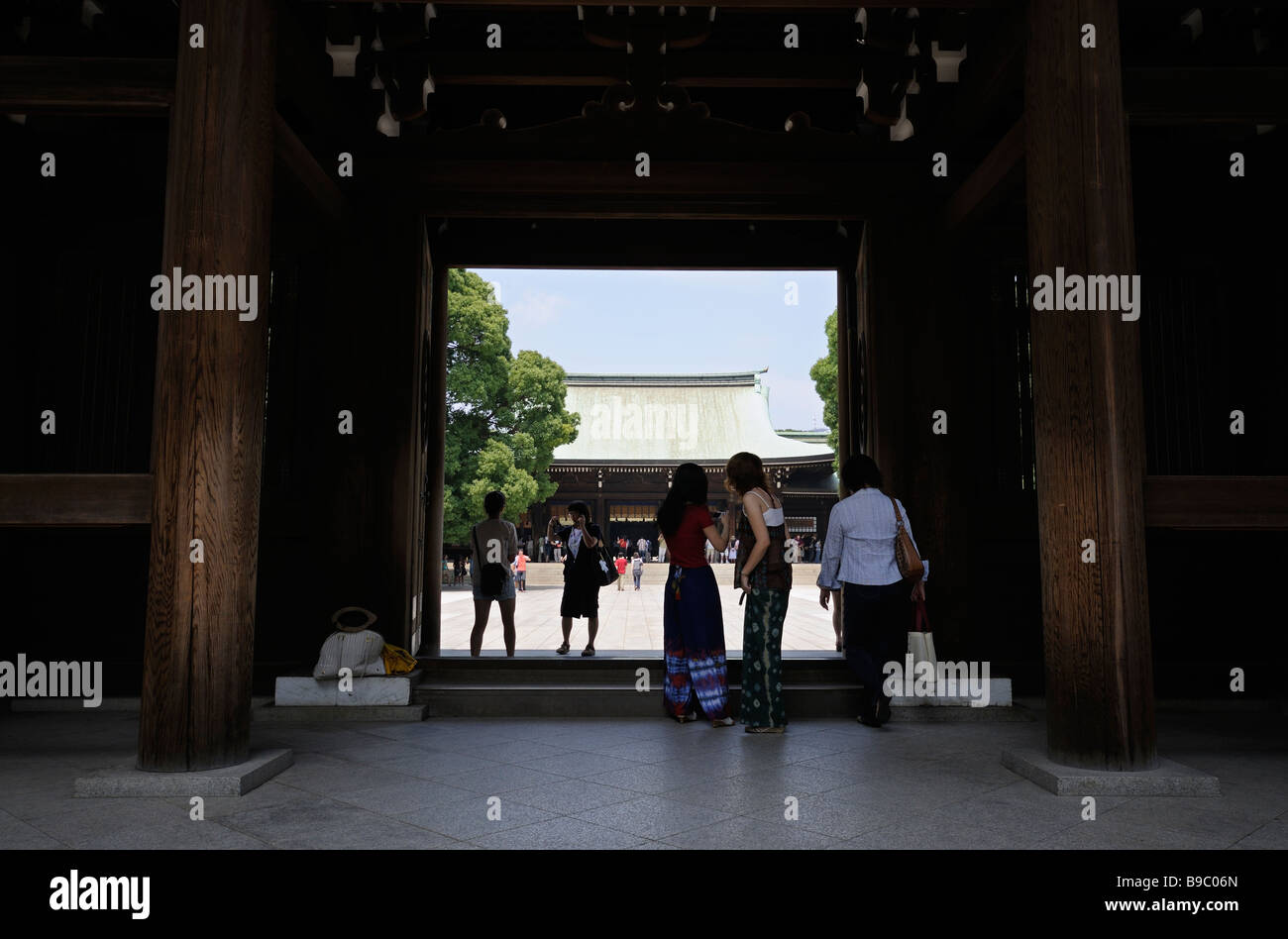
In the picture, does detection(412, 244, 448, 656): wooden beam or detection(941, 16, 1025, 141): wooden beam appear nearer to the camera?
detection(941, 16, 1025, 141): wooden beam

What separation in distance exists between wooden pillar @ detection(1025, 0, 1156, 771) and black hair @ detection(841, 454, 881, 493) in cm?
120

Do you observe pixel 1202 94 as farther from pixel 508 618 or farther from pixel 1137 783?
pixel 508 618

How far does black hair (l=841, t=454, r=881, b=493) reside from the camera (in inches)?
194

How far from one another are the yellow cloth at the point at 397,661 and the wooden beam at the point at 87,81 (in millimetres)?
3302

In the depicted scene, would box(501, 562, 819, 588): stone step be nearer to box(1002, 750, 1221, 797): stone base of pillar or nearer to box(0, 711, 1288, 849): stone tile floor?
box(0, 711, 1288, 849): stone tile floor

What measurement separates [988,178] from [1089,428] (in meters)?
2.09

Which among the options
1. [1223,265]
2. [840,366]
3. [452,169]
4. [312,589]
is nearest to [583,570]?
[312,589]

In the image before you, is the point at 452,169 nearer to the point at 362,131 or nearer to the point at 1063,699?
the point at 362,131

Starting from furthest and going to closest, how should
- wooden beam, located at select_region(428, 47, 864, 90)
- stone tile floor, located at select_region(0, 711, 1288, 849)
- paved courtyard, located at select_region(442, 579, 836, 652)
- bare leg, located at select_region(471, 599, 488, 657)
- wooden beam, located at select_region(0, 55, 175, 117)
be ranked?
paved courtyard, located at select_region(442, 579, 836, 652)
bare leg, located at select_region(471, 599, 488, 657)
wooden beam, located at select_region(428, 47, 864, 90)
wooden beam, located at select_region(0, 55, 175, 117)
stone tile floor, located at select_region(0, 711, 1288, 849)

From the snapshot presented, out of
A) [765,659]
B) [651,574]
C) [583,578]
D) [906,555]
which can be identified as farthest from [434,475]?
[651,574]

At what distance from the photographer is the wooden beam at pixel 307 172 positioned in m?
4.31

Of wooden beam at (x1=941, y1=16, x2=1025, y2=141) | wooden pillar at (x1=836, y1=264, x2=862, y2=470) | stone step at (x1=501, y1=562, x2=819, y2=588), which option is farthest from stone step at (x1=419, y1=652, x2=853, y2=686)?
stone step at (x1=501, y1=562, x2=819, y2=588)

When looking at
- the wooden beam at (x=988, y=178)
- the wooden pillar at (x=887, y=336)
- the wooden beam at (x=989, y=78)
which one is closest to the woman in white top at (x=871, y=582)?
the wooden pillar at (x=887, y=336)

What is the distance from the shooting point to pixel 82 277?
19.4 feet
